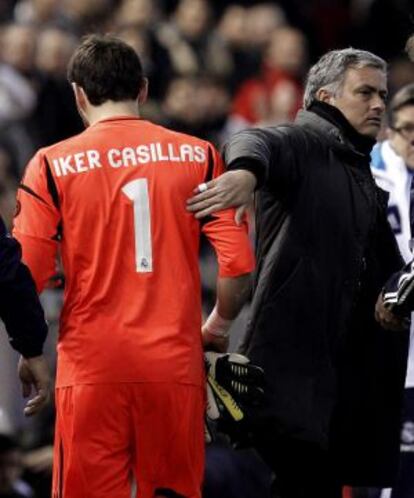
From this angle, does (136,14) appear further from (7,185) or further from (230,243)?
(230,243)

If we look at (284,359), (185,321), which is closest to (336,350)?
(284,359)

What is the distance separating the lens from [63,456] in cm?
748

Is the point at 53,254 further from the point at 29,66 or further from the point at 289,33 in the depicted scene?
the point at 289,33

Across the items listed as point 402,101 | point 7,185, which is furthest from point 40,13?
point 402,101

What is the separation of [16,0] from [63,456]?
9.64m

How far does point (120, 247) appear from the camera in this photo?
290 inches

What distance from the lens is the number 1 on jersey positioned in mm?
7383

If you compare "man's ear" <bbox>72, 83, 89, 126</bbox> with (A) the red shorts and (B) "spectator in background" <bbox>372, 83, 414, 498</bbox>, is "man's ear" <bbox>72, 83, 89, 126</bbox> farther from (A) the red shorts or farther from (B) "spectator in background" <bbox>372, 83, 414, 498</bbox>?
(B) "spectator in background" <bbox>372, 83, 414, 498</bbox>

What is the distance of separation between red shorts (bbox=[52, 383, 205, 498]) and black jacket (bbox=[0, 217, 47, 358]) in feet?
1.07

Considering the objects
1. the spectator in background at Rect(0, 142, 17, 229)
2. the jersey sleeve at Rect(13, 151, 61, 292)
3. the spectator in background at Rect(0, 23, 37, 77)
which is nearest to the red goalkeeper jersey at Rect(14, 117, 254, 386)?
the jersey sleeve at Rect(13, 151, 61, 292)

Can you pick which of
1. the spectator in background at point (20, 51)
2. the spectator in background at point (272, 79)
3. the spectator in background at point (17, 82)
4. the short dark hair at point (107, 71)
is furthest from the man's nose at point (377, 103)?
the spectator in background at point (272, 79)

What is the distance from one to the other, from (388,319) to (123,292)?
1.19 metres

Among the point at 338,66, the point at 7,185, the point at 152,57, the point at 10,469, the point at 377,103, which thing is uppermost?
the point at 338,66

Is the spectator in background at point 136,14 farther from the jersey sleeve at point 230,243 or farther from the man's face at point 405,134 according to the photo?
the jersey sleeve at point 230,243
